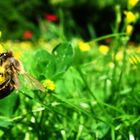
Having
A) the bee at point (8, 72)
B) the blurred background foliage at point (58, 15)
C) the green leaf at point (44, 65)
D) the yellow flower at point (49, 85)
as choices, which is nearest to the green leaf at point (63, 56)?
the green leaf at point (44, 65)

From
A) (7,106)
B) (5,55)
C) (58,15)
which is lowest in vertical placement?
(7,106)

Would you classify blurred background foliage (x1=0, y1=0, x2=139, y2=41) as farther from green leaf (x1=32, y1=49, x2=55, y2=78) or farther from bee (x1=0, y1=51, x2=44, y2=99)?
bee (x1=0, y1=51, x2=44, y2=99)

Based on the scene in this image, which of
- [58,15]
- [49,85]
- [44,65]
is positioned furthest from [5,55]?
[58,15]

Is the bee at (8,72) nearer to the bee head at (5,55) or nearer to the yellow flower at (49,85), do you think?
the bee head at (5,55)

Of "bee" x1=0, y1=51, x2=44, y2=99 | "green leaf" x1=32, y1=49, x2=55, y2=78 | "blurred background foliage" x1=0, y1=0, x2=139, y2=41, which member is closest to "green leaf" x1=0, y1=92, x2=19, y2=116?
"green leaf" x1=32, y1=49, x2=55, y2=78

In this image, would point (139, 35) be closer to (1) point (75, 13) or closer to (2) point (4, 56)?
(1) point (75, 13)

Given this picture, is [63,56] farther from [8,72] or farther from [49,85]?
[8,72]

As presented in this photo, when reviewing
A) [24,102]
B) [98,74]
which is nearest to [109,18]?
[98,74]

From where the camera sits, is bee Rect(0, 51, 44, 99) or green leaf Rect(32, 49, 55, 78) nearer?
bee Rect(0, 51, 44, 99)
